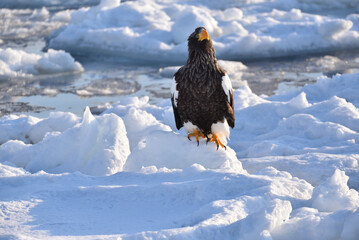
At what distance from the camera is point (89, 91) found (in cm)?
898

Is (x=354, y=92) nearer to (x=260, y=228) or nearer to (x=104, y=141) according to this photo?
(x=104, y=141)

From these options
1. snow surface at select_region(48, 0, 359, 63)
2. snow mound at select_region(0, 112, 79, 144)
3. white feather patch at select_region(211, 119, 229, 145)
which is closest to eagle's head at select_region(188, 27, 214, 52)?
white feather patch at select_region(211, 119, 229, 145)

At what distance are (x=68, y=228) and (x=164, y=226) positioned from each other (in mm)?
504

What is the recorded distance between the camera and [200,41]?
421 cm

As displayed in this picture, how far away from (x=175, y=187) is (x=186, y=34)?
839 cm

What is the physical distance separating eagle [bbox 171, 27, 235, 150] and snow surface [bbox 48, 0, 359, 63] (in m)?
6.48

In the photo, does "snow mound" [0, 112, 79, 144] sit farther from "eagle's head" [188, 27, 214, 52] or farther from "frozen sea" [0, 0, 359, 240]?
"eagle's head" [188, 27, 214, 52]

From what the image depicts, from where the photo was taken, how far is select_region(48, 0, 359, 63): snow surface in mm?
11117

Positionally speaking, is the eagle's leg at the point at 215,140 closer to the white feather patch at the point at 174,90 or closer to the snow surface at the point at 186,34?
the white feather patch at the point at 174,90

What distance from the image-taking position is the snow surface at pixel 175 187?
278 cm

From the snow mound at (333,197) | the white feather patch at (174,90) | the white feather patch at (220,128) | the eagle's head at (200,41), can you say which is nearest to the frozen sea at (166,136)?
the snow mound at (333,197)

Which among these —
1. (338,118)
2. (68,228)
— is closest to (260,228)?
(68,228)

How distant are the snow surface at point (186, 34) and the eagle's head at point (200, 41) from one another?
667 centimetres

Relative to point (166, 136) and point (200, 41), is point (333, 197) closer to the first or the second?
point (166, 136)
